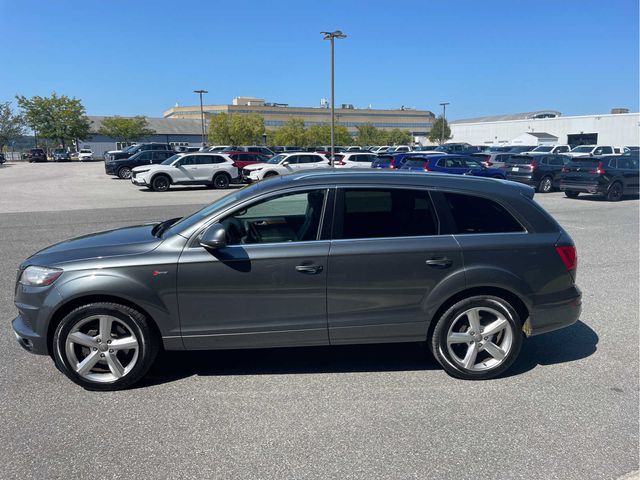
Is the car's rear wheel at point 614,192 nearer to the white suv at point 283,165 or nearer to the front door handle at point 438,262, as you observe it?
the white suv at point 283,165

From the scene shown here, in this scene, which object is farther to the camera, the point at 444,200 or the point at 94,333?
the point at 444,200

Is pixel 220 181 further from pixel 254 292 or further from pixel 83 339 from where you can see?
pixel 254 292

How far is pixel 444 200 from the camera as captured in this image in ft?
12.9

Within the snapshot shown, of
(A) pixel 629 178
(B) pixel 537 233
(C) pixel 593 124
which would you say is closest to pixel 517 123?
(C) pixel 593 124

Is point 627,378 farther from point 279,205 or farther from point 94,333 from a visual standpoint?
point 94,333

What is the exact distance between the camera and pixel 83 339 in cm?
361

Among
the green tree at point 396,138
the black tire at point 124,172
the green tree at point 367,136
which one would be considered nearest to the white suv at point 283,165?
the black tire at point 124,172

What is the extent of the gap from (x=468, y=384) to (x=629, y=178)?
1725cm

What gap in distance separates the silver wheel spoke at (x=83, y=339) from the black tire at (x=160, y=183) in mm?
19335

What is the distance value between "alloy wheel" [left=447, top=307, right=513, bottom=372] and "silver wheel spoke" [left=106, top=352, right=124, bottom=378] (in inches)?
101

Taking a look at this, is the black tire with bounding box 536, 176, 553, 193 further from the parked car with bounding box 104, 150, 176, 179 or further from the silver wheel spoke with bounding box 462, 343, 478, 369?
the parked car with bounding box 104, 150, 176, 179

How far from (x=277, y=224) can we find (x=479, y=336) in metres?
1.95

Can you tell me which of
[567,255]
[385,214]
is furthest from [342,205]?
[567,255]

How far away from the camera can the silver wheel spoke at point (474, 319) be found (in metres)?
3.82
